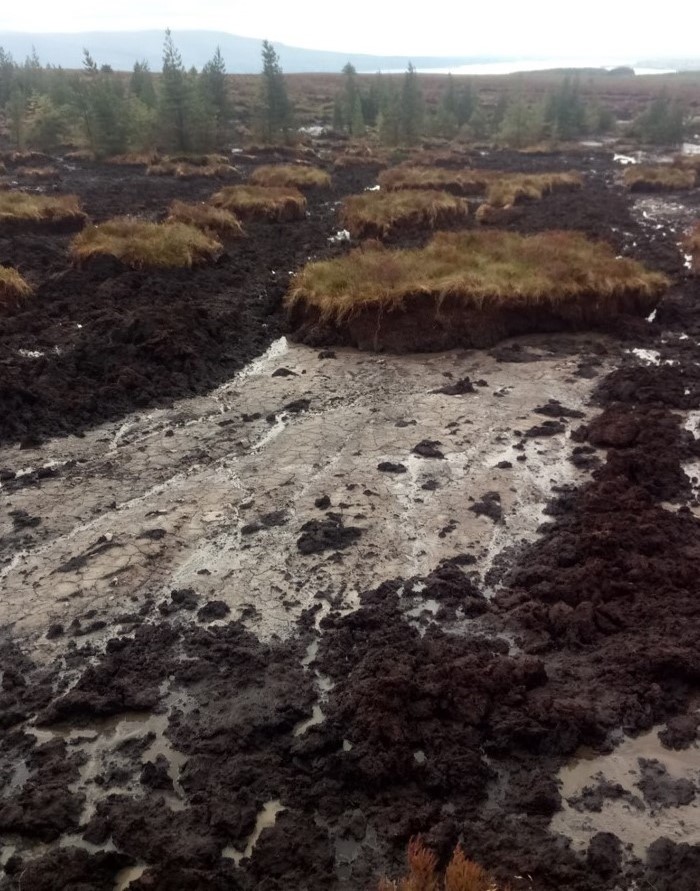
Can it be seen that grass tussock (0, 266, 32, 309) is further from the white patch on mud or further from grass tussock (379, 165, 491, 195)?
grass tussock (379, 165, 491, 195)

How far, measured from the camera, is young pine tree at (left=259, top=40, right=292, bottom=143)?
54406 millimetres

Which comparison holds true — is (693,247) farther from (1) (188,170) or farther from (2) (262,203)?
(1) (188,170)

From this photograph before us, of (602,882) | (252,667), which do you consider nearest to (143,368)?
(252,667)

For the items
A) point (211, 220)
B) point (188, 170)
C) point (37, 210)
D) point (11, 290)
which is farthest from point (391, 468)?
point (188, 170)

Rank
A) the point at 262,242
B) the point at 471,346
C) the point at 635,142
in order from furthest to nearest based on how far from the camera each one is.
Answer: the point at 635,142 → the point at 262,242 → the point at 471,346

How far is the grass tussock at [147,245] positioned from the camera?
16.6 meters

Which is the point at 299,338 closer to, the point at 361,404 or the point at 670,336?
the point at 361,404

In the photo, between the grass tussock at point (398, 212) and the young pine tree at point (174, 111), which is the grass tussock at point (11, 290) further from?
the young pine tree at point (174, 111)

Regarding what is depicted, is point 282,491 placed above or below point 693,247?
below

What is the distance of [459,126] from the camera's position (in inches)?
2815

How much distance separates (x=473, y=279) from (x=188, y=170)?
28.4m

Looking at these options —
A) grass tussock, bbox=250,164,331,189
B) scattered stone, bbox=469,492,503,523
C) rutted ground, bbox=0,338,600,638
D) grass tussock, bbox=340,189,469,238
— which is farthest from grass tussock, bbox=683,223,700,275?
grass tussock, bbox=250,164,331,189

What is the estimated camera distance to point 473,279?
1420cm

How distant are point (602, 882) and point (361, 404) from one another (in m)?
7.91
